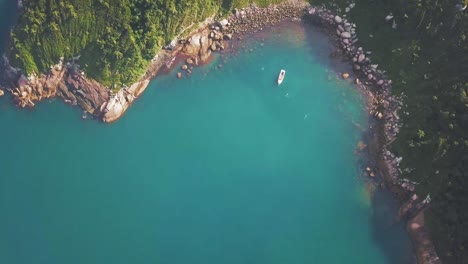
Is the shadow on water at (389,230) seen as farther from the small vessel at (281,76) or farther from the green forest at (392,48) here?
the small vessel at (281,76)

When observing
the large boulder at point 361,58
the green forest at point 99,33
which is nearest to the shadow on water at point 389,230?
the large boulder at point 361,58

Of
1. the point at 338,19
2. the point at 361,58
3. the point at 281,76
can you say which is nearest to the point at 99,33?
the point at 281,76

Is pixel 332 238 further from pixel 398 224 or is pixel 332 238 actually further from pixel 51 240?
pixel 51 240

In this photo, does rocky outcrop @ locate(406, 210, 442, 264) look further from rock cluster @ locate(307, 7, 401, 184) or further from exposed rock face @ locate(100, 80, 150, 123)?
exposed rock face @ locate(100, 80, 150, 123)

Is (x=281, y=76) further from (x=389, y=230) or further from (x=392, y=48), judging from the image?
(x=389, y=230)

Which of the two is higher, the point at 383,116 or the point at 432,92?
the point at 432,92
